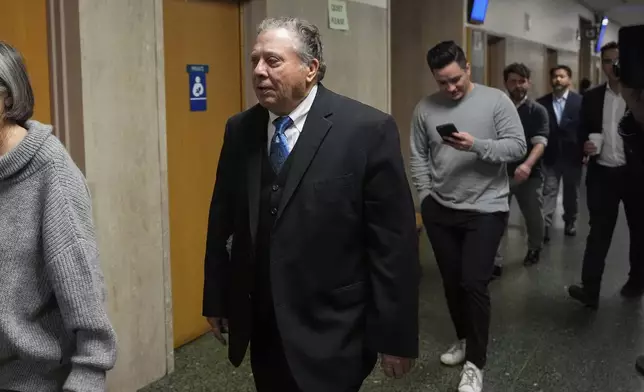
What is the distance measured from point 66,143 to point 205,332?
1821 mm

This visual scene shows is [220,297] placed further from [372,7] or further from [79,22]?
[372,7]

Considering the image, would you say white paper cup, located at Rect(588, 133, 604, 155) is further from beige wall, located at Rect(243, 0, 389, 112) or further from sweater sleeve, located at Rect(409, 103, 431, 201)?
beige wall, located at Rect(243, 0, 389, 112)

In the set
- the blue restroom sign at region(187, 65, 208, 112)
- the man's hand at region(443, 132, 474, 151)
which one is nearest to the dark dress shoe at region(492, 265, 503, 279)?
the man's hand at region(443, 132, 474, 151)

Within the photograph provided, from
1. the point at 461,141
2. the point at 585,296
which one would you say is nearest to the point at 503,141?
the point at 461,141

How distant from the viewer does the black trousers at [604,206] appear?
483cm

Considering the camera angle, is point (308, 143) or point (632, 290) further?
point (632, 290)

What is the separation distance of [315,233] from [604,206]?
3457 mm

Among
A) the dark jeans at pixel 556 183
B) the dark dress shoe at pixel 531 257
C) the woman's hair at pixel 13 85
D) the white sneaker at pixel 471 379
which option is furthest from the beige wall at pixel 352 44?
the woman's hair at pixel 13 85

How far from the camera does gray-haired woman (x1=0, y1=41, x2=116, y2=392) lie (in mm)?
1526

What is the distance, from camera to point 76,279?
1.54m

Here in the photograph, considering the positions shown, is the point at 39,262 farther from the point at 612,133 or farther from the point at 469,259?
the point at 612,133

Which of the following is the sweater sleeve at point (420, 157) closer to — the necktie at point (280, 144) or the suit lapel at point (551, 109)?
the necktie at point (280, 144)

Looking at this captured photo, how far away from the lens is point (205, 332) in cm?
450

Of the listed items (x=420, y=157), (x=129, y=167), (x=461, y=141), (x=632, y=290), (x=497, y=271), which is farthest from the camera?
(x=497, y=271)
